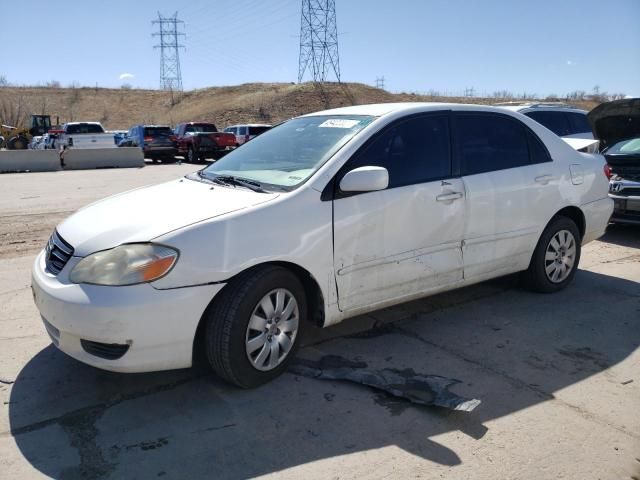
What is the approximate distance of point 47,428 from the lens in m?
2.92

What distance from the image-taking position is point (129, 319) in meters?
2.87

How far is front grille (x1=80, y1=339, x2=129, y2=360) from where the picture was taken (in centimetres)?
295

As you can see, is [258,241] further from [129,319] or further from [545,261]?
[545,261]

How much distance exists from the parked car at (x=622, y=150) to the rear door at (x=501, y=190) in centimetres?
252

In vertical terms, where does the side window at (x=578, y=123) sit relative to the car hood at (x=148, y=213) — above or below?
above

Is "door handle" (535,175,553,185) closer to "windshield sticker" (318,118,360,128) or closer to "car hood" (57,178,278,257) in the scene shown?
"windshield sticker" (318,118,360,128)

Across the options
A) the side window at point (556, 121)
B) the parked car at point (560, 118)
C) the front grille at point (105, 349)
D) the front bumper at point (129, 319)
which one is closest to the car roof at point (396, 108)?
the front bumper at point (129, 319)

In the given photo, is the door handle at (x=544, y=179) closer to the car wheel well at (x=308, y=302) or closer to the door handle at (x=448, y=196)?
the door handle at (x=448, y=196)

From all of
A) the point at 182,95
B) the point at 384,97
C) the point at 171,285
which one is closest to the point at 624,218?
the point at 171,285

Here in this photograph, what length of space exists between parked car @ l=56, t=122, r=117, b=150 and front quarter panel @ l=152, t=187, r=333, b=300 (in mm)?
23292

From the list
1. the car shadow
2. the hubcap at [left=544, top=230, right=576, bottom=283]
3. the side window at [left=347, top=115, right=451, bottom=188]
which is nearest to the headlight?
the car shadow

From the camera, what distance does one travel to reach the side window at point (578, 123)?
10547 millimetres

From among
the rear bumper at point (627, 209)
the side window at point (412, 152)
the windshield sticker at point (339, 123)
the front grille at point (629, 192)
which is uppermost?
the windshield sticker at point (339, 123)

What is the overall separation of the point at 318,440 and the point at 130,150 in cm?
2108
